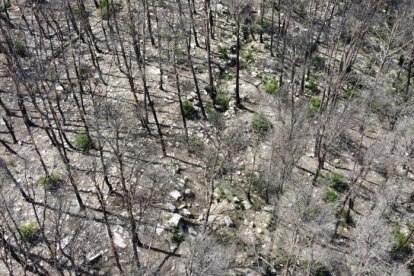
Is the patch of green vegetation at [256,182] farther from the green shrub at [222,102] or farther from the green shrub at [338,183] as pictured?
the green shrub at [222,102]

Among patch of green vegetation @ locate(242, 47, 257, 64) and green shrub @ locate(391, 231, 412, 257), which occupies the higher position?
patch of green vegetation @ locate(242, 47, 257, 64)

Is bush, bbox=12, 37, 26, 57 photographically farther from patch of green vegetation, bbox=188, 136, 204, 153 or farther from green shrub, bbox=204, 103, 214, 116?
patch of green vegetation, bbox=188, 136, 204, 153

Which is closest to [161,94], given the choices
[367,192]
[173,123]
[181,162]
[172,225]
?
[173,123]

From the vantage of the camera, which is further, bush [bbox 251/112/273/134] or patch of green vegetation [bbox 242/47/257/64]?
patch of green vegetation [bbox 242/47/257/64]

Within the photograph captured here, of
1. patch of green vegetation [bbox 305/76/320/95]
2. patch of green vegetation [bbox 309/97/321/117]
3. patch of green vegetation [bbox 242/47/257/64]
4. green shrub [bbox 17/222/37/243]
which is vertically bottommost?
green shrub [bbox 17/222/37/243]

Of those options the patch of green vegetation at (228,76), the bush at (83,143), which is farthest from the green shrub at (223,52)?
the bush at (83,143)

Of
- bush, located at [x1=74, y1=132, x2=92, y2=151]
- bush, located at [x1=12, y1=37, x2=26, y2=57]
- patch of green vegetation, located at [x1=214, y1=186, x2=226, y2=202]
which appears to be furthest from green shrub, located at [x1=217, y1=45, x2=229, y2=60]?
bush, located at [x1=12, y1=37, x2=26, y2=57]

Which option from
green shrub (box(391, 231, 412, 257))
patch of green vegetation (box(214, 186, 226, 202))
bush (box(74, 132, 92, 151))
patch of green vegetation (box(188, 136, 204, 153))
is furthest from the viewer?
patch of green vegetation (box(188, 136, 204, 153))
